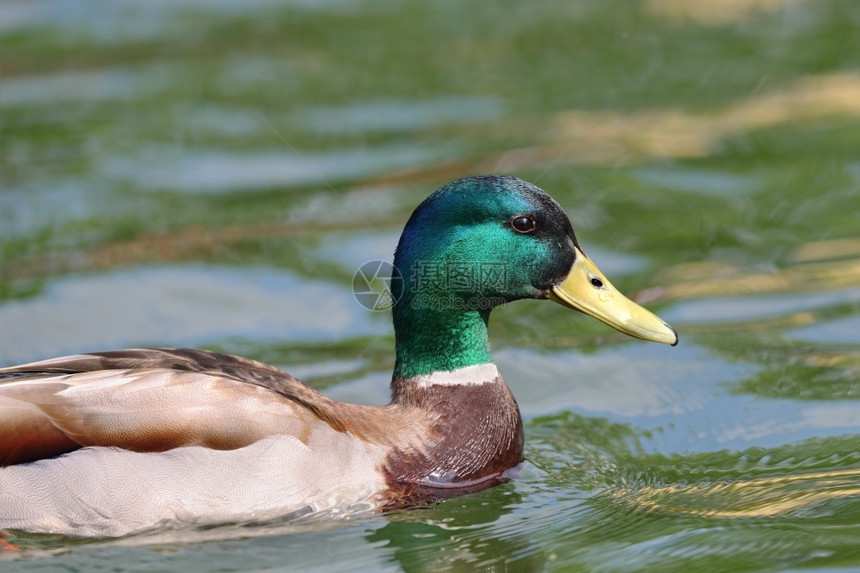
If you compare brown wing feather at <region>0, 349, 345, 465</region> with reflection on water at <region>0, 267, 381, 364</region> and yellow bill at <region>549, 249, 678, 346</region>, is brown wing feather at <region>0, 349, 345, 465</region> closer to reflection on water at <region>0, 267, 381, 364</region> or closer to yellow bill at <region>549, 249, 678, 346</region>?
yellow bill at <region>549, 249, 678, 346</region>

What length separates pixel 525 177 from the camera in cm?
1020

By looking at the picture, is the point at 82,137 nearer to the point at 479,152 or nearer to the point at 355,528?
the point at 479,152

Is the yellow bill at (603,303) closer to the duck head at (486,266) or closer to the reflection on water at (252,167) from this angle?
the duck head at (486,266)

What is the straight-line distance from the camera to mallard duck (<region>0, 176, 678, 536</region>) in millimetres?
5305

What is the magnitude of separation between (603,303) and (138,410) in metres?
2.12

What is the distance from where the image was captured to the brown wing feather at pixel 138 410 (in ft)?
17.5

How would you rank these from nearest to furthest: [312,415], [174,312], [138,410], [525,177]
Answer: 1. [138,410]
2. [312,415]
3. [174,312]
4. [525,177]

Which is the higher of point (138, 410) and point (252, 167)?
point (252, 167)

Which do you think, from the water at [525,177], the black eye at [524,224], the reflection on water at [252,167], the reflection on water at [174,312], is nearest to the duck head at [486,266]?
the black eye at [524,224]

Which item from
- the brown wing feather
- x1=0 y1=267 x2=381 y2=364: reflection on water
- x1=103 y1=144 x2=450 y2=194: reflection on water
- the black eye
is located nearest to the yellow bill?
the black eye

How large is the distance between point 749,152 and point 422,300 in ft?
17.6

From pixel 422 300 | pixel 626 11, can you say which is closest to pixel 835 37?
pixel 626 11

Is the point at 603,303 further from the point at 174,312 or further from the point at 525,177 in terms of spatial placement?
the point at 525,177

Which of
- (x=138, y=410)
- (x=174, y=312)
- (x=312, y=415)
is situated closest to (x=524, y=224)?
(x=312, y=415)
